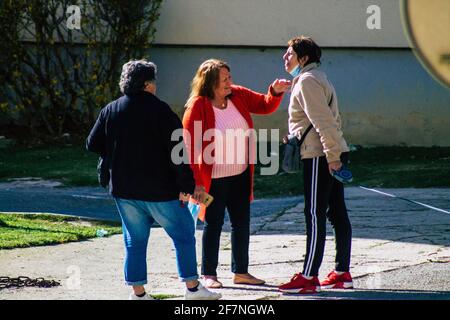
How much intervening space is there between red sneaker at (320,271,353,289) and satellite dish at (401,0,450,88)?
4.65 metres

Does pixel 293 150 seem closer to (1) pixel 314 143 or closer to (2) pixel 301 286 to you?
(1) pixel 314 143

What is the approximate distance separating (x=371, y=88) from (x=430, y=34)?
595 inches

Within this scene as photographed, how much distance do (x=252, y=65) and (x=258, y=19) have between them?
0.89 metres

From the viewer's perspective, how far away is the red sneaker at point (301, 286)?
5.65 metres

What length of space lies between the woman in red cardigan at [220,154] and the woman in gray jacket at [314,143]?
47cm

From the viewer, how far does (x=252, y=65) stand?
16281mm

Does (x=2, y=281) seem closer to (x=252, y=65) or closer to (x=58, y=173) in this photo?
(x=58, y=173)

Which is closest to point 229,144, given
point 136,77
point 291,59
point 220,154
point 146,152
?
point 220,154

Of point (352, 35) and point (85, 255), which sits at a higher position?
point (352, 35)

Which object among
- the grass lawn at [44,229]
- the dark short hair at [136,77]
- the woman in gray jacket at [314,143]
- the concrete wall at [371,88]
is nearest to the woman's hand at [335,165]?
the woman in gray jacket at [314,143]

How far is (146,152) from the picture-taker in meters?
5.10

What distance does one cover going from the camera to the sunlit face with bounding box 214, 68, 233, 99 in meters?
5.99

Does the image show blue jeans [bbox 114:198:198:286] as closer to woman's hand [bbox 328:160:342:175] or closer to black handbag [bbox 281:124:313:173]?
black handbag [bbox 281:124:313:173]
